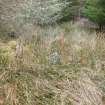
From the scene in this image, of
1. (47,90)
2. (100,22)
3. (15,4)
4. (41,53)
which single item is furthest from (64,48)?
(100,22)

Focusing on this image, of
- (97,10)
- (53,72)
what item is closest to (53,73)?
(53,72)

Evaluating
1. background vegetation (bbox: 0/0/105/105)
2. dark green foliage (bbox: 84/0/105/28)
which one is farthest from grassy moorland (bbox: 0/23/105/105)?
dark green foliage (bbox: 84/0/105/28)

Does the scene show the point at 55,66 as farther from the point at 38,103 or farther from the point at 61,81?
the point at 38,103

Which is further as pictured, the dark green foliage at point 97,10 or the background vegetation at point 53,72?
the dark green foliage at point 97,10

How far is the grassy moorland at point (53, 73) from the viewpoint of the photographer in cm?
423

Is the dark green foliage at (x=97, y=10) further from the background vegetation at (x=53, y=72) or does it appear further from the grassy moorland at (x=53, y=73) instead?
the grassy moorland at (x=53, y=73)

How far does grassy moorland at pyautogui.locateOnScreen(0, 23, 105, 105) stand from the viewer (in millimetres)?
4230

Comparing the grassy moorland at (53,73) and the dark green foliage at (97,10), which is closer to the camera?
the grassy moorland at (53,73)

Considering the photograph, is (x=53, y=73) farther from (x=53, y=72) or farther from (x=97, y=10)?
(x=97, y=10)

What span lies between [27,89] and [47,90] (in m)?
0.33

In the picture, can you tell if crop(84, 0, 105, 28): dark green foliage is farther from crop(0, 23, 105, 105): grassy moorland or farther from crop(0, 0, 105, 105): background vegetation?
crop(0, 23, 105, 105): grassy moorland

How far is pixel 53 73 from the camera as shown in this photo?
4.71 metres

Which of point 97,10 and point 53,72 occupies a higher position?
point 97,10

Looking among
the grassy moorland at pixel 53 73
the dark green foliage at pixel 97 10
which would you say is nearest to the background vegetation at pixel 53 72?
the grassy moorland at pixel 53 73
